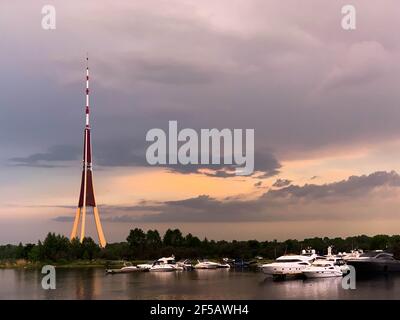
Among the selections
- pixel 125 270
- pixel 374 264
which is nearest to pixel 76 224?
pixel 125 270

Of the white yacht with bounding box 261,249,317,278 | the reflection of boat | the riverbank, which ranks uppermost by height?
the white yacht with bounding box 261,249,317,278

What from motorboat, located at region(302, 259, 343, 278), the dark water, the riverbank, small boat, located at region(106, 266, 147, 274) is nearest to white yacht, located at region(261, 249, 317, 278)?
motorboat, located at region(302, 259, 343, 278)

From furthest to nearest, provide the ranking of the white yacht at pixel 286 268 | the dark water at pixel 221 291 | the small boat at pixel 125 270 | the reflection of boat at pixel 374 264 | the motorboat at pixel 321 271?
the small boat at pixel 125 270, the reflection of boat at pixel 374 264, the white yacht at pixel 286 268, the motorboat at pixel 321 271, the dark water at pixel 221 291

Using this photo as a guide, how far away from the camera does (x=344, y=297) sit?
99.8 feet

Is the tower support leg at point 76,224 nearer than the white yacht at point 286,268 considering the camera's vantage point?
No

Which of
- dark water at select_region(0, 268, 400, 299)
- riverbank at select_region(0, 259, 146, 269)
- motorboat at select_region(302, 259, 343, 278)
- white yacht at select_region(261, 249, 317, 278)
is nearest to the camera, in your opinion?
dark water at select_region(0, 268, 400, 299)

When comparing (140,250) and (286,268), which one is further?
(140,250)

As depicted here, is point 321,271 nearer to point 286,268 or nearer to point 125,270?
point 286,268

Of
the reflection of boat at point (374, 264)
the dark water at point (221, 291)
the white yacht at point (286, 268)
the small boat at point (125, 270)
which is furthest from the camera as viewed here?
the small boat at point (125, 270)

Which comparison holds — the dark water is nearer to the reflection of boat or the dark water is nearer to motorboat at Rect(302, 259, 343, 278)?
motorboat at Rect(302, 259, 343, 278)

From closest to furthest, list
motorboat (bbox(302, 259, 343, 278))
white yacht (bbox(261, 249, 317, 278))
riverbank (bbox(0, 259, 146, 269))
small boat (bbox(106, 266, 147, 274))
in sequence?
1. motorboat (bbox(302, 259, 343, 278))
2. white yacht (bbox(261, 249, 317, 278))
3. small boat (bbox(106, 266, 147, 274))
4. riverbank (bbox(0, 259, 146, 269))

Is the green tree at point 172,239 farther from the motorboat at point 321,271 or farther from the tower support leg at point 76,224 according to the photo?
the motorboat at point 321,271

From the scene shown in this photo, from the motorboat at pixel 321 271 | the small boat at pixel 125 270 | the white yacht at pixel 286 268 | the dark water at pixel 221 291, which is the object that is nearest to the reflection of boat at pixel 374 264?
the motorboat at pixel 321 271
